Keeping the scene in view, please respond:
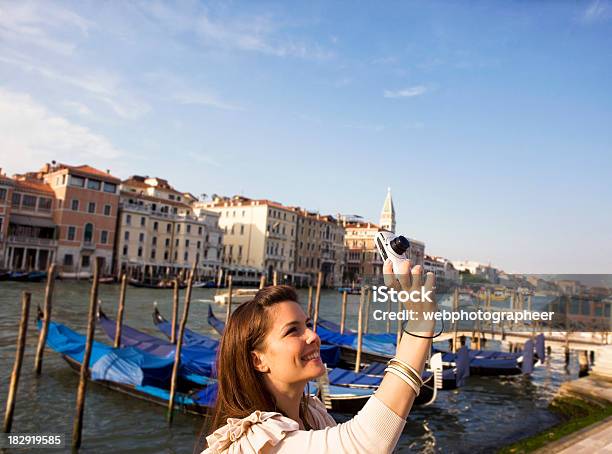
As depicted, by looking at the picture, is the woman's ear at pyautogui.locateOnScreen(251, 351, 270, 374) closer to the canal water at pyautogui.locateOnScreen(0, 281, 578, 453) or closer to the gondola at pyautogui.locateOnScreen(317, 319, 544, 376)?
the canal water at pyautogui.locateOnScreen(0, 281, 578, 453)

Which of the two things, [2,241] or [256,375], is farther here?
[2,241]

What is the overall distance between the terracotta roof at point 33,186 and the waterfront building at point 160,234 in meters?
4.08

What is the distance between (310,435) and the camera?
0.71m

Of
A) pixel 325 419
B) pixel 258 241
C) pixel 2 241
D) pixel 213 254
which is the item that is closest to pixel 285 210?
pixel 258 241

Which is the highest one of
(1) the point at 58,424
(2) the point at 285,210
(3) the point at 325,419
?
(2) the point at 285,210

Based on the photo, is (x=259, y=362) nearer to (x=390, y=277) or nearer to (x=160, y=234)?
(x=390, y=277)

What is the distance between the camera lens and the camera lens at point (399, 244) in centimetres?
76

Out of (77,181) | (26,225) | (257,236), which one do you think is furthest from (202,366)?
(257,236)

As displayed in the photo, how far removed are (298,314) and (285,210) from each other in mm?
38494

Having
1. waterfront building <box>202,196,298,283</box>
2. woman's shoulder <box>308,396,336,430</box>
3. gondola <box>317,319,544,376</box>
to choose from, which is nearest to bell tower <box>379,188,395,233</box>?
waterfront building <box>202,196,298,283</box>

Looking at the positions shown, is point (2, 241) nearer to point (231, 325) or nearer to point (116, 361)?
point (116, 361)

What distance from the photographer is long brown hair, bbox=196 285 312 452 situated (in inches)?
33.9

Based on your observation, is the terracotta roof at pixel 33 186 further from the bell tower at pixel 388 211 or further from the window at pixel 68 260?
the bell tower at pixel 388 211

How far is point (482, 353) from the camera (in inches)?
411
